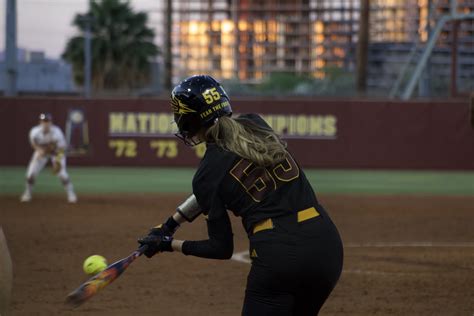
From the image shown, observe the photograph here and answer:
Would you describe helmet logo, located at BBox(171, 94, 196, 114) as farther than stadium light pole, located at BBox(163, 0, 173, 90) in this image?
No

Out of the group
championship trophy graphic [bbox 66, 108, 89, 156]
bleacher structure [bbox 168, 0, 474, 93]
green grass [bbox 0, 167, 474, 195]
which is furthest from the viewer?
bleacher structure [bbox 168, 0, 474, 93]

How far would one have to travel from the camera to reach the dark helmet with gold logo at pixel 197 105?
482 cm

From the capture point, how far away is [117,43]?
56.2 meters

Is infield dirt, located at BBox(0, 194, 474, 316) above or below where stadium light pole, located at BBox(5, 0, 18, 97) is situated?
below

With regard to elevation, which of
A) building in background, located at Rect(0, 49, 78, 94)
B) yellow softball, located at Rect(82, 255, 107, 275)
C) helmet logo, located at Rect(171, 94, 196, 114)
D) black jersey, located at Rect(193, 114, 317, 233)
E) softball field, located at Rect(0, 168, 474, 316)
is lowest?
softball field, located at Rect(0, 168, 474, 316)

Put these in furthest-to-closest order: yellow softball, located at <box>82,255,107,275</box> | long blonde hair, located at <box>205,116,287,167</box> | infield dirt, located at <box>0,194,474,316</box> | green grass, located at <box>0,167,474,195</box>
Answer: green grass, located at <box>0,167,474,195</box>, infield dirt, located at <box>0,194,474,316</box>, yellow softball, located at <box>82,255,107,275</box>, long blonde hair, located at <box>205,116,287,167</box>

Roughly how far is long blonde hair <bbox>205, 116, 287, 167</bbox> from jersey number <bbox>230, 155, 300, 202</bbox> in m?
0.04

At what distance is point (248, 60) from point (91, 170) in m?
65.9

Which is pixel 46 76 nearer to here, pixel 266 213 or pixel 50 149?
pixel 50 149

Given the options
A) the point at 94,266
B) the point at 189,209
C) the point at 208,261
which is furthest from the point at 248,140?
the point at 208,261

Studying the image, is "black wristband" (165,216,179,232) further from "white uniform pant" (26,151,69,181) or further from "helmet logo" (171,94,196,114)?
"white uniform pant" (26,151,69,181)

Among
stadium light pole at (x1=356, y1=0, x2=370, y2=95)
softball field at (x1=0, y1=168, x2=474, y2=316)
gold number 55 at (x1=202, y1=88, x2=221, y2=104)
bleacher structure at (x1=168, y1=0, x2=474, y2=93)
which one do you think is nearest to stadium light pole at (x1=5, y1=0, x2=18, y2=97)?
softball field at (x1=0, y1=168, x2=474, y2=316)

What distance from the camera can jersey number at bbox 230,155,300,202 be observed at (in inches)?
183

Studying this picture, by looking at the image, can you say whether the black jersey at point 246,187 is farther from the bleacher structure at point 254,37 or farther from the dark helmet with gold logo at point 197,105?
the bleacher structure at point 254,37
